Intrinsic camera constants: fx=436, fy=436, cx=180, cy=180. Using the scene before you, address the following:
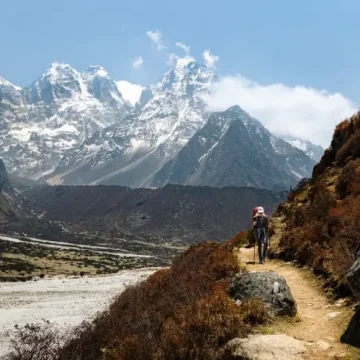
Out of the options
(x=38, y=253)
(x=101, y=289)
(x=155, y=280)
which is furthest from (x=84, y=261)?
(x=155, y=280)

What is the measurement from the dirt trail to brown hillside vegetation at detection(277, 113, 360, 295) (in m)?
0.70

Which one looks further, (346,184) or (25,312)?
(25,312)

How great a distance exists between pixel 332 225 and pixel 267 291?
22.4 feet

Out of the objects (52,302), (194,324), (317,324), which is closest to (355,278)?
(317,324)

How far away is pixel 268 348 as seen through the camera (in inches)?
368

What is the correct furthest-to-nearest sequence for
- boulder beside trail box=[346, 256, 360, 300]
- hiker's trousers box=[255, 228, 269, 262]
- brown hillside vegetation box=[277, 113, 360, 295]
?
hiker's trousers box=[255, 228, 269, 262] < brown hillside vegetation box=[277, 113, 360, 295] < boulder beside trail box=[346, 256, 360, 300]

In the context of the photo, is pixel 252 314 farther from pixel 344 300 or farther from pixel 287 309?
pixel 344 300

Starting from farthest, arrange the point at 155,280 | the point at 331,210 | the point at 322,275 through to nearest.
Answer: the point at 155,280 → the point at 331,210 → the point at 322,275

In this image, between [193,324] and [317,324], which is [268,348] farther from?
[317,324]

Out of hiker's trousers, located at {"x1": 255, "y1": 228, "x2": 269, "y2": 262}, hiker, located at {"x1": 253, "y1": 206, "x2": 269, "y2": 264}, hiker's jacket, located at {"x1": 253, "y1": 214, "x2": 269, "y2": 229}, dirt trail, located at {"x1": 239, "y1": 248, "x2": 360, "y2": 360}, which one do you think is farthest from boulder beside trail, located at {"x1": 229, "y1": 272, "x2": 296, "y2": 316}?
hiker's jacket, located at {"x1": 253, "y1": 214, "x2": 269, "y2": 229}

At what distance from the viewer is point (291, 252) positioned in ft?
64.8

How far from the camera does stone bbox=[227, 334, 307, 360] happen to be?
29.9 ft

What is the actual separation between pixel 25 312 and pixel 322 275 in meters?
41.9

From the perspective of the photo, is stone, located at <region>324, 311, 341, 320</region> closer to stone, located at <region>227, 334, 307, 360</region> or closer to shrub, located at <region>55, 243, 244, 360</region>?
stone, located at <region>227, 334, 307, 360</region>
